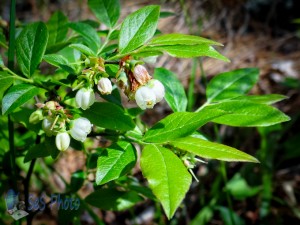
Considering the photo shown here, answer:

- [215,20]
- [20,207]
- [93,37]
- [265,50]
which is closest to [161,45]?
[93,37]

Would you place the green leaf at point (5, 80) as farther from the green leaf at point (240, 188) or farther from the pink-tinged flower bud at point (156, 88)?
the green leaf at point (240, 188)

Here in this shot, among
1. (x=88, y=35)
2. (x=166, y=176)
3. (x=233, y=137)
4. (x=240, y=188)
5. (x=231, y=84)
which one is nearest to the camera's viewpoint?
(x=166, y=176)

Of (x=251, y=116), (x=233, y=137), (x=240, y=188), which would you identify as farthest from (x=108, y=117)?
(x=233, y=137)

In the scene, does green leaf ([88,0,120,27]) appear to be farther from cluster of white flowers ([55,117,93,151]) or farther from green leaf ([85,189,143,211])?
green leaf ([85,189,143,211])

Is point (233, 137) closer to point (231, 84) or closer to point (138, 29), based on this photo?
point (231, 84)
